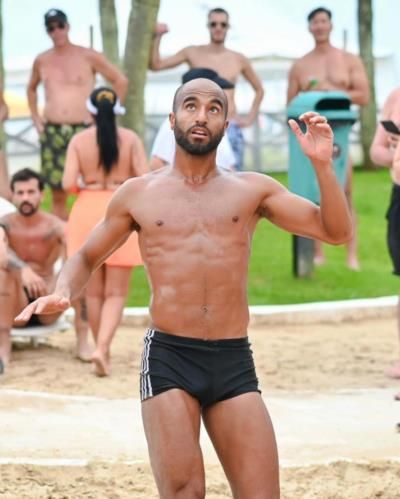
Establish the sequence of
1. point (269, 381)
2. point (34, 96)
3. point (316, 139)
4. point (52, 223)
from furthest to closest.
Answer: point (34, 96), point (52, 223), point (269, 381), point (316, 139)

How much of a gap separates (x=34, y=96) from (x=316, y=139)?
8.47 meters

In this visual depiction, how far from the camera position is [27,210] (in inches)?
376

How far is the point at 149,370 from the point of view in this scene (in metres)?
5.16

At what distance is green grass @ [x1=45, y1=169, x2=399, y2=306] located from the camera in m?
12.1

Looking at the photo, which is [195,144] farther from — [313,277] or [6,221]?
[313,277]

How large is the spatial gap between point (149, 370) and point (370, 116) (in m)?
19.1

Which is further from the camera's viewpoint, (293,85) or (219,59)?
(293,85)

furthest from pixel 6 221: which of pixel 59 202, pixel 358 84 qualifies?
pixel 358 84

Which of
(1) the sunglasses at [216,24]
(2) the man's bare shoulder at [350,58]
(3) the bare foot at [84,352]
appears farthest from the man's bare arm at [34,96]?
(3) the bare foot at [84,352]

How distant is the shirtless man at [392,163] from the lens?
897 cm

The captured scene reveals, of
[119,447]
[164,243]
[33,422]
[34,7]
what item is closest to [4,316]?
[33,422]

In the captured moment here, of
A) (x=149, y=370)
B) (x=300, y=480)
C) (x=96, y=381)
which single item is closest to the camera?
(x=149, y=370)

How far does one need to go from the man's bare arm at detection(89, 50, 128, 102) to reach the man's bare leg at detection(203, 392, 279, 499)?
7.54 m

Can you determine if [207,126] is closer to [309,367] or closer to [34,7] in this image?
[309,367]
